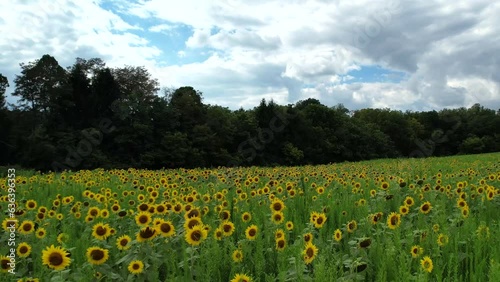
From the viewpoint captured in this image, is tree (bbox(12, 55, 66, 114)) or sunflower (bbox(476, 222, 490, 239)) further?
tree (bbox(12, 55, 66, 114))

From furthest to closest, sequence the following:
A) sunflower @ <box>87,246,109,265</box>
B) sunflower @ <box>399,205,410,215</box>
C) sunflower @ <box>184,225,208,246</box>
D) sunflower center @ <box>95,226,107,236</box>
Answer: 1. sunflower @ <box>399,205,410,215</box>
2. sunflower center @ <box>95,226,107,236</box>
3. sunflower @ <box>184,225,208,246</box>
4. sunflower @ <box>87,246,109,265</box>

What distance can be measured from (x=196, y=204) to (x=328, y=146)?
52.7 metres

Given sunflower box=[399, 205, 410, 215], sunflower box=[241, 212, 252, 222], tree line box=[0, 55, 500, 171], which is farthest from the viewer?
tree line box=[0, 55, 500, 171]

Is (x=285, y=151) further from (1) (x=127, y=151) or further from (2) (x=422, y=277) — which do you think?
(2) (x=422, y=277)

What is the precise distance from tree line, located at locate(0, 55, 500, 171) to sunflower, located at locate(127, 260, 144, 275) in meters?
32.1

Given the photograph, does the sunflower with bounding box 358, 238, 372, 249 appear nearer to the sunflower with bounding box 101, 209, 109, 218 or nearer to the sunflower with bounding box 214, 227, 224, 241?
the sunflower with bounding box 214, 227, 224, 241

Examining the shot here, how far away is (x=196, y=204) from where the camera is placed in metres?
5.17

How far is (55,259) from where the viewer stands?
277 centimetres

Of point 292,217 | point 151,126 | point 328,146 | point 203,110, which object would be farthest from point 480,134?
point 292,217

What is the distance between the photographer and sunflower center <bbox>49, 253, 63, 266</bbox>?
276 centimetres

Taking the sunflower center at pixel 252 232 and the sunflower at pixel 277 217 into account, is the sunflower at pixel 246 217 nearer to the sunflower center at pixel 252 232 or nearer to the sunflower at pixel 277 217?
the sunflower at pixel 277 217

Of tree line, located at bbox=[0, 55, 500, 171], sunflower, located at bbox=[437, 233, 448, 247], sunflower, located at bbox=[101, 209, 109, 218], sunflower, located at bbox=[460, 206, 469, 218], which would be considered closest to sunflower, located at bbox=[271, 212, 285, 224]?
sunflower, located at bbox=[437, 233, 448, 247]

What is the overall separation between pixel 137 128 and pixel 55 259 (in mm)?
37406

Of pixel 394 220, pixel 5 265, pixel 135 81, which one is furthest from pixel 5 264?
pixel 135 81
